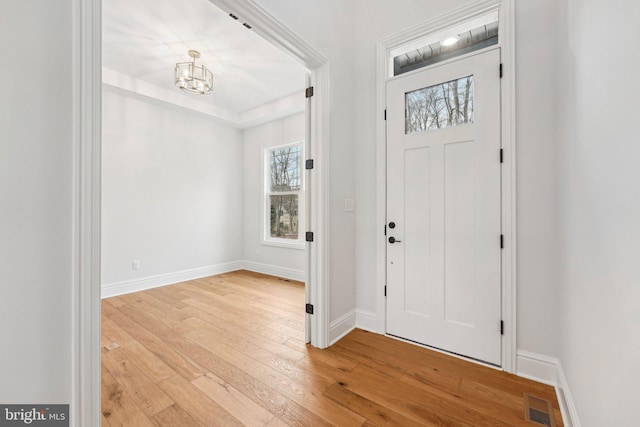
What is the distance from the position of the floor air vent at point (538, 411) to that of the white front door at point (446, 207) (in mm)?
355

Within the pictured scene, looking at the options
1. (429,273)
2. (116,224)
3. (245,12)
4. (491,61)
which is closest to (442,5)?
(491,61)

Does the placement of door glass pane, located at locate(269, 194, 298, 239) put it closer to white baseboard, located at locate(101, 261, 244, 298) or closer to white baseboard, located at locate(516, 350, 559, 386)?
white baseboard, located at locate(101, 261, 244, 298)

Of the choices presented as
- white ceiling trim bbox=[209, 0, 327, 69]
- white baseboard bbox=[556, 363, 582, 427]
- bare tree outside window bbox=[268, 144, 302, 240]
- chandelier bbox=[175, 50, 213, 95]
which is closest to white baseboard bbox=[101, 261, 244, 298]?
bare tree outside window bbox=[268, 144, 302, 240]

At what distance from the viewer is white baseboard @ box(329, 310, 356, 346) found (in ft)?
7.55

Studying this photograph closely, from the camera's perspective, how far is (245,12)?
1588 millimetres

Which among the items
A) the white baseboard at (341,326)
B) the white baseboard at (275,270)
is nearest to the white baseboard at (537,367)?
the white baseboard at (341,326)

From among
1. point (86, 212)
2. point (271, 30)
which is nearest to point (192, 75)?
point (271, 30)

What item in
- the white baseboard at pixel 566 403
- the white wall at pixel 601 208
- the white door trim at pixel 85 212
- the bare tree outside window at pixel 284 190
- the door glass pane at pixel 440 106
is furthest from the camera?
the bare tree outside window at pixel 284 190

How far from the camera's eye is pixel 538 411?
1496 mm

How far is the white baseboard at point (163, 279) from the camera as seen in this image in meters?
3.59

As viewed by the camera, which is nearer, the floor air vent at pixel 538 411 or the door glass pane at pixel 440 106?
the floor air vent at pixel 538 411

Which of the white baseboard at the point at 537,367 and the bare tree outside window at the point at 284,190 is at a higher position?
the bare tree outside window at the point at 284,190

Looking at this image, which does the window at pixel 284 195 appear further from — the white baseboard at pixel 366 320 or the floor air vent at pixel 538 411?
the floor air vent at pixel 538 411

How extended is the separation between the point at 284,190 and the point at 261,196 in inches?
20.5
